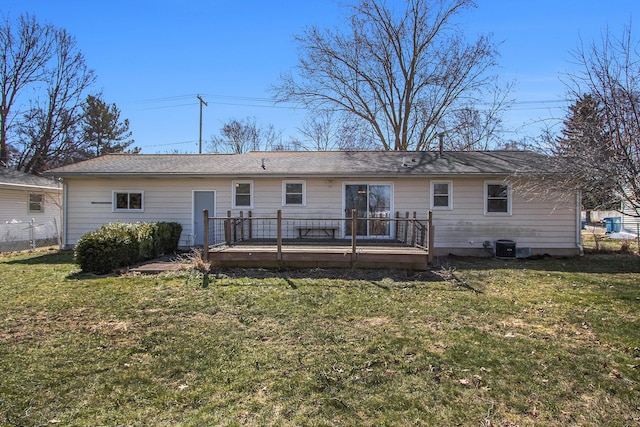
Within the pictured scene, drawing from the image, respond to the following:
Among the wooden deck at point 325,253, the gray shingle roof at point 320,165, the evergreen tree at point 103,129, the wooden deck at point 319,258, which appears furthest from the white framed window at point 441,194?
the evergreen tree at point 103,129

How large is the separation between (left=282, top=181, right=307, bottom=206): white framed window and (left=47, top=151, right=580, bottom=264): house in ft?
0.11

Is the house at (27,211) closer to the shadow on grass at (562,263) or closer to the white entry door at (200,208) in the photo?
the white entry door at (200,208)

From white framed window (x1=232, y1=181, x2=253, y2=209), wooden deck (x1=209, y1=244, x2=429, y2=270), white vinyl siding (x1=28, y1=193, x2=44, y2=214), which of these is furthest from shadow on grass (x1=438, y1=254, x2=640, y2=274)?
white vinyl siding (x1=28, y1=193, x2=44, y2=214)

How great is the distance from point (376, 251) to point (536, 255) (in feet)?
20.0

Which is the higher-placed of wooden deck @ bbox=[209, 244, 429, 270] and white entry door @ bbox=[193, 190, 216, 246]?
white entry door @ bbox=[193, 190, 216, 246]

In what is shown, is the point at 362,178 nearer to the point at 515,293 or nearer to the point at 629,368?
the point at 515,293

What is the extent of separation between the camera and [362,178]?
11.4 m

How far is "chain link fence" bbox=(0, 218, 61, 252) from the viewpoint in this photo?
41.7 ft

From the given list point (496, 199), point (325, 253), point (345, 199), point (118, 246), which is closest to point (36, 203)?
point (118, 246)

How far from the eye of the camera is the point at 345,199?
11570mm

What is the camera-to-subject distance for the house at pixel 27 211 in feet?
42.9

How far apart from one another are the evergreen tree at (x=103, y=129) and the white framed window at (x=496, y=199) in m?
29.8

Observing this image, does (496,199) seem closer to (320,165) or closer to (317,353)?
(320,165)

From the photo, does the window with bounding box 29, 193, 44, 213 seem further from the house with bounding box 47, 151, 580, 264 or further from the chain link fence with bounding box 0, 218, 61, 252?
the house with bounding box 47, 151, 580, 264
